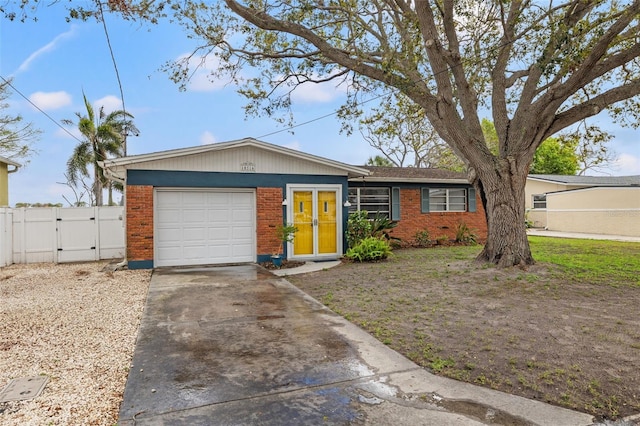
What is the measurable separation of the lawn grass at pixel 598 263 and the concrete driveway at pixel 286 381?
5.67 meters

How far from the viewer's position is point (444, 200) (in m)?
15.5

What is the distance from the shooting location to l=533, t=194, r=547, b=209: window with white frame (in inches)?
956

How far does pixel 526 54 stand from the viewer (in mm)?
9211

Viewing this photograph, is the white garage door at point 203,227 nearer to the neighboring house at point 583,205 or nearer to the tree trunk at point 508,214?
the tree trunk at point 508,214

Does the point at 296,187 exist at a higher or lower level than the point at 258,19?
lower

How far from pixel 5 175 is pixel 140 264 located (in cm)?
1050

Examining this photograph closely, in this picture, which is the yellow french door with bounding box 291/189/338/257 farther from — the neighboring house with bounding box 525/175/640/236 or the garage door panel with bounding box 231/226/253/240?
the neighboring house with bounding box 525/175/640/236

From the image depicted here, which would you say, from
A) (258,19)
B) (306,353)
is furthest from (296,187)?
(306,353)

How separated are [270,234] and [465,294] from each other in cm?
574

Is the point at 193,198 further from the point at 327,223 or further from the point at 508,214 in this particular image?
the point at 508,214

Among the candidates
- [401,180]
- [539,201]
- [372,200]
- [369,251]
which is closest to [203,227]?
[369,251]

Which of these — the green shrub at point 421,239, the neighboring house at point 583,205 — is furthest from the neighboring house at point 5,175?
the neighboring house at point 583,205

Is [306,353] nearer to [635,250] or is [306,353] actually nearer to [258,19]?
[258,19]

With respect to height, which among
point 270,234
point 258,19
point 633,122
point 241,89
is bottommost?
point 270,234
